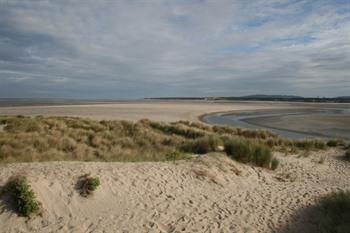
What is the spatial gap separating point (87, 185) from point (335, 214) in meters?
5.64

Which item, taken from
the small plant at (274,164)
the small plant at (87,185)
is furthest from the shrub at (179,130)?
the small plant at (87,185)

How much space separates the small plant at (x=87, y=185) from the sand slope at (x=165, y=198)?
139 mm

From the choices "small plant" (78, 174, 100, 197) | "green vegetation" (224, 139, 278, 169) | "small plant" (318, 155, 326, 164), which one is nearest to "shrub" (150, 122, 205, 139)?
"small plant" (318, 155, 326, 164)

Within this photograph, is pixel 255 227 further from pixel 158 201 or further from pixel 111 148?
pixel 111 148

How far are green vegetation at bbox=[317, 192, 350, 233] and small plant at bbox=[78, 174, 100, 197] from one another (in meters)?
4.99

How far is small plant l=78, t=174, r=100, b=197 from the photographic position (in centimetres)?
759

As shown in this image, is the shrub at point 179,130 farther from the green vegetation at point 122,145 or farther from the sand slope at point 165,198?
the sand slope at point 165,198

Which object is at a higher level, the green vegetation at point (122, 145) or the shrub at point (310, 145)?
the green vegetation at point (122, 145)

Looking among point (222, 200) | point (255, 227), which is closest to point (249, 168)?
point (222, 200)

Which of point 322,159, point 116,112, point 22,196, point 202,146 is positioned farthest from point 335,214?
point 116,112

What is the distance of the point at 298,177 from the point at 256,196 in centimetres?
326

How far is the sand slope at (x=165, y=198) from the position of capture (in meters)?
6.97

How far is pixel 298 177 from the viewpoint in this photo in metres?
11.8

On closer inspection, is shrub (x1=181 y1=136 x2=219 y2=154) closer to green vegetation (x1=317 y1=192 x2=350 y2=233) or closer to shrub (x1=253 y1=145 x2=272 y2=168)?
shrub (x1=253 y1=145 x2=272 y2=168)
